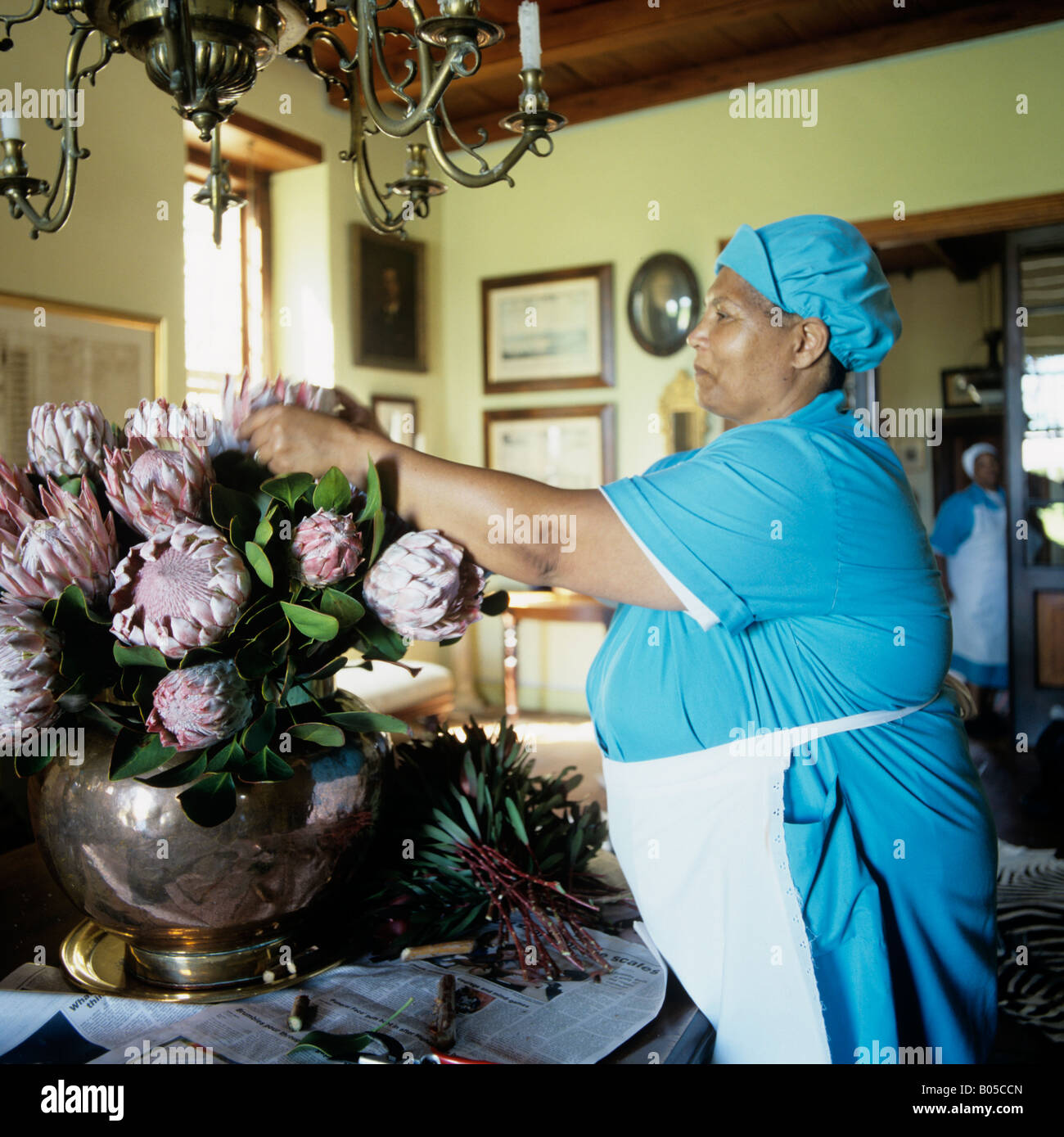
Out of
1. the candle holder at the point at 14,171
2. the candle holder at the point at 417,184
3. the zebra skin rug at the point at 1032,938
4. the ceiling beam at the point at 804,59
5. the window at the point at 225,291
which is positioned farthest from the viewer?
the window at the point at 225,291

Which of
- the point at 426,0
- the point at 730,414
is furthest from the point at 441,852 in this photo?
the point at 426,0

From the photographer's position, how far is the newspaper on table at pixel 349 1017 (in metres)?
0.74

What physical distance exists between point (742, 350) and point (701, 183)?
4187mm

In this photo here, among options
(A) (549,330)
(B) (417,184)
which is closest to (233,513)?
(B) (417,184)

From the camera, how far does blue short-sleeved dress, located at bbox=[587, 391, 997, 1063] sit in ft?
2.90

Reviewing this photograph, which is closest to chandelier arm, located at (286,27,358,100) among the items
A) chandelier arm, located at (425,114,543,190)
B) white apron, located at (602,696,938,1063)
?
chandelier arm, located at (425,114,543,190)

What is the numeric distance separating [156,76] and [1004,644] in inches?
203

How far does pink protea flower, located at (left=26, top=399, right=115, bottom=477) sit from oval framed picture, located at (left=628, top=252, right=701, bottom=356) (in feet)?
14.3

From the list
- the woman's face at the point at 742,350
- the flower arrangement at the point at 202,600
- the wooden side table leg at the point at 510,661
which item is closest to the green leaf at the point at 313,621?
the flower arrangement at the point at 202,600

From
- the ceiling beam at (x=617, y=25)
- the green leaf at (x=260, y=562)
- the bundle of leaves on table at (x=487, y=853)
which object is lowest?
the bundle of leaves on table at (x=487, y=853)

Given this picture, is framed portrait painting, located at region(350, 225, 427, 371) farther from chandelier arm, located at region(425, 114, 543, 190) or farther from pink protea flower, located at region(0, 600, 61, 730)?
pink protea flower, located at region(0, 600, 61, 730)

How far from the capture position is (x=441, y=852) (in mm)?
981

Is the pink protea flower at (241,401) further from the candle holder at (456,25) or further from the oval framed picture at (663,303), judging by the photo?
the oval framed picture at (663,303)

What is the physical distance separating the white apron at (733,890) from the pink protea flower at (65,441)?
1.94ft
